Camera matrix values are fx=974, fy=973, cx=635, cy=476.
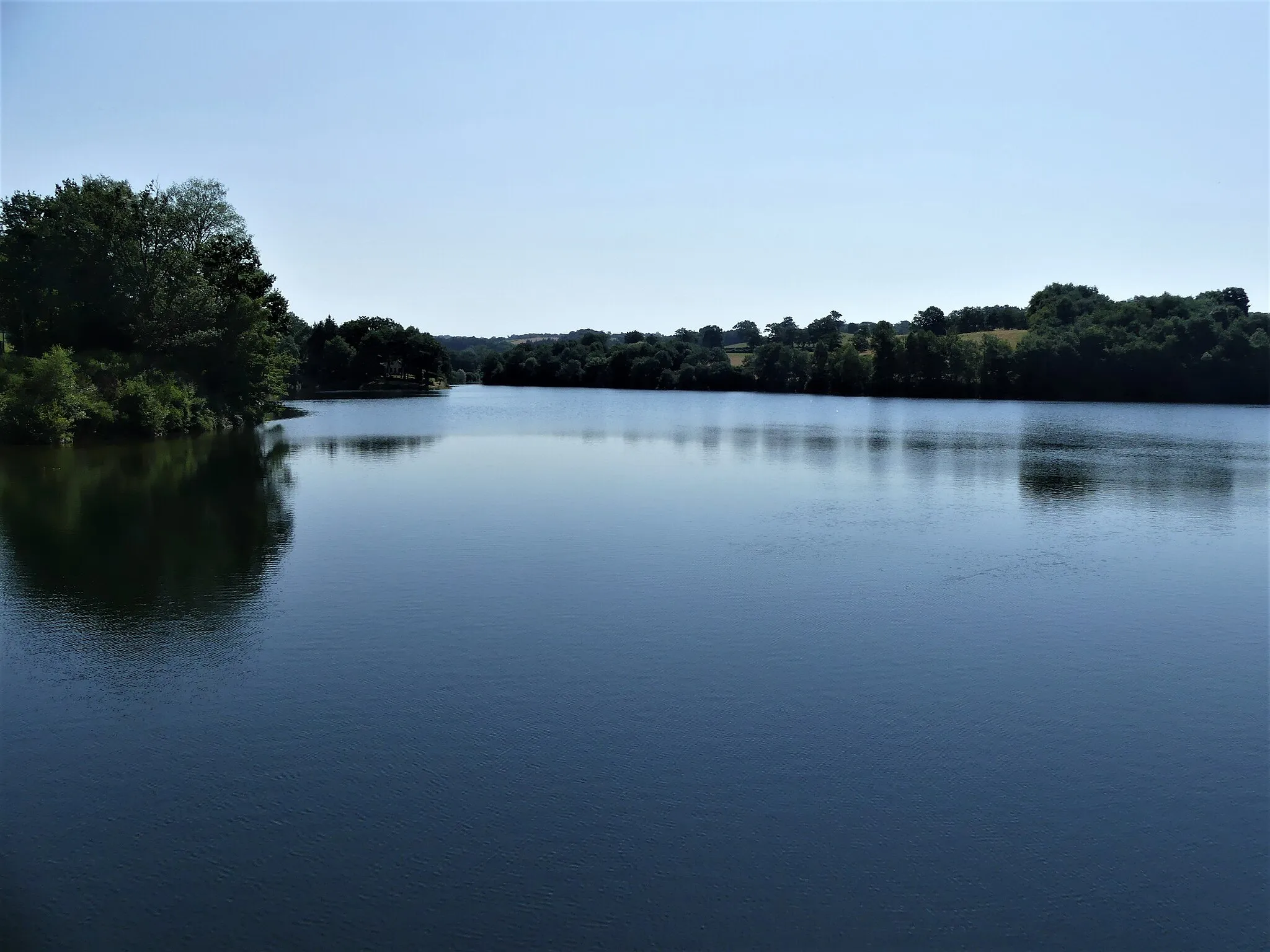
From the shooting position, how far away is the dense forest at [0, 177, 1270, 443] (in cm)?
3909

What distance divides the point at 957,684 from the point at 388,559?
9786 millimetres

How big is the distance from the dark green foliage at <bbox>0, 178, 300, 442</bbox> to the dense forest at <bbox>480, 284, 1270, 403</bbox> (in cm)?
6930

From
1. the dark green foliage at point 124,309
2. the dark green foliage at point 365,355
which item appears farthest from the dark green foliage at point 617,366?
the dark green foliage at point 124,309

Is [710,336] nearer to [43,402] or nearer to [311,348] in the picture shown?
[311,348]

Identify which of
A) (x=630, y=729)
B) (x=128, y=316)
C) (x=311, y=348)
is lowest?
(x=630, y=729)

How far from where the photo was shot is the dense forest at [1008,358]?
8100 cm

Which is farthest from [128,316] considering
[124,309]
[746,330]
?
[746,330]

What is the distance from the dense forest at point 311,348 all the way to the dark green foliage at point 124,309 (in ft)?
0.25

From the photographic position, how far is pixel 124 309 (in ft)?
135

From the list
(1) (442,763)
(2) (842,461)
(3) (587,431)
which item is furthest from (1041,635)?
(3) (587,431)

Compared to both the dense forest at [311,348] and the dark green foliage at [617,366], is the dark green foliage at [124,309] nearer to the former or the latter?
the dense forest at [311,348]

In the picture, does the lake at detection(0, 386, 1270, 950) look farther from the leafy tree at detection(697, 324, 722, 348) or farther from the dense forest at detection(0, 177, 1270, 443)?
the leafy tree at detection(697, 324, 722, 348)

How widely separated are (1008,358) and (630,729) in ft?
295

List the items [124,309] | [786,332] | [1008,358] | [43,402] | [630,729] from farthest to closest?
[786,332], [1008,358], [124,309], [43,402], [630,729]
